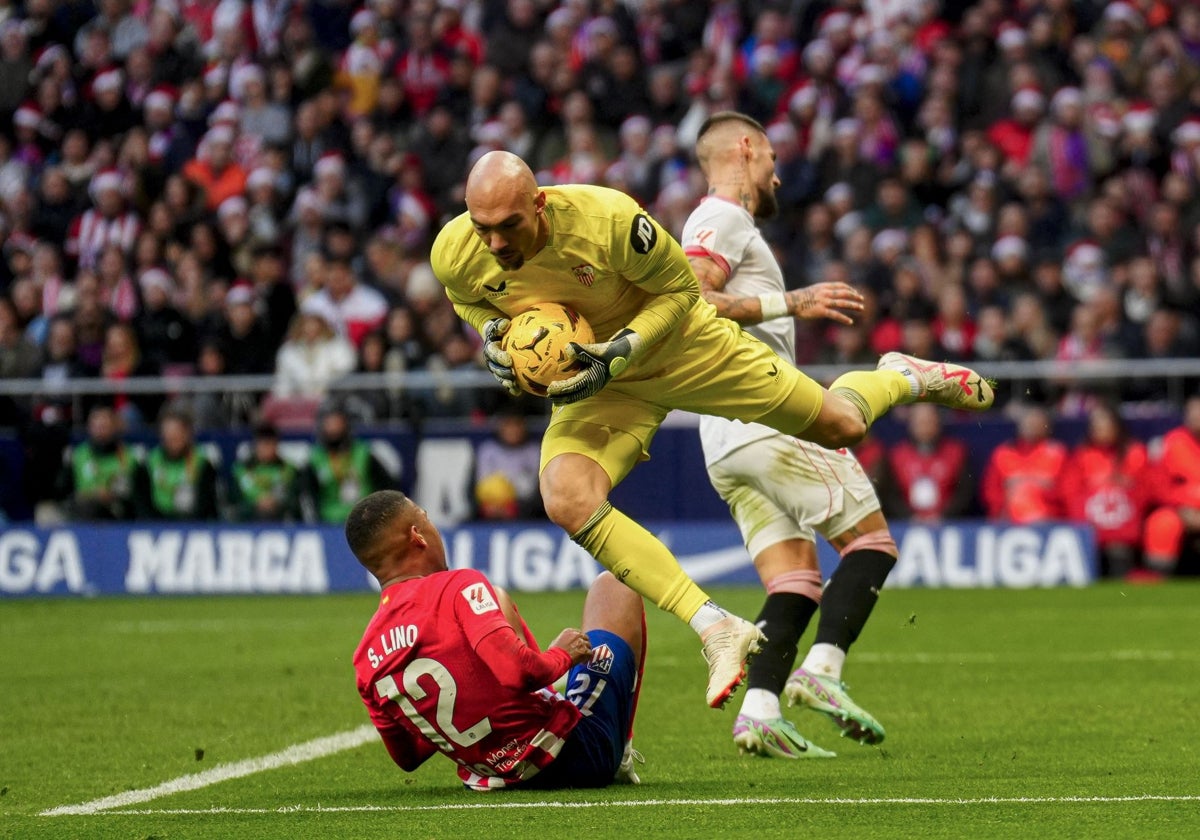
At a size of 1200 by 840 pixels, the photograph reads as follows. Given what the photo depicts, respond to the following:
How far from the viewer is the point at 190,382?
17.5 metres

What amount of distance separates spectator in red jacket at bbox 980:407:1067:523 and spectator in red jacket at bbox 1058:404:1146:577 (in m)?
0.14

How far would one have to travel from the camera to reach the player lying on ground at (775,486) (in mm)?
7281

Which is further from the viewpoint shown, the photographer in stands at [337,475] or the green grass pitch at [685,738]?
the photographer in stands at [337,475]

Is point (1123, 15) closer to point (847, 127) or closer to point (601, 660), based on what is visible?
point (847, 127)

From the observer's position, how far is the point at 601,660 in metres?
6.27

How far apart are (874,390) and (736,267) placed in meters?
0.73

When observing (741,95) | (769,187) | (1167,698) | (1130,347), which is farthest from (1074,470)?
(769,187)

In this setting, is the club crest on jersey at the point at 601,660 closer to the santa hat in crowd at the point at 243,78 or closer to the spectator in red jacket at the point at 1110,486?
the spectator in red jacket at the point at 1110,486

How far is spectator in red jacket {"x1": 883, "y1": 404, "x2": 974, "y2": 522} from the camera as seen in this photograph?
51.6ft

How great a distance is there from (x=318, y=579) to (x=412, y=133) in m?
6.33

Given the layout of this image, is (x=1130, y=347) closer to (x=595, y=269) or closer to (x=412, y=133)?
(x=412, y=133)

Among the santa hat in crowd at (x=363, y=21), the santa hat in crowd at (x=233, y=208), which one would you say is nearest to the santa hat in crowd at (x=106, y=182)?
the santa hat in crowd at (x=233, y=208)

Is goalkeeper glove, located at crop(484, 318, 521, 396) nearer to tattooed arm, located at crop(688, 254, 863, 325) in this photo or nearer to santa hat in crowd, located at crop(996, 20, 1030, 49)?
tattooed arm, located at crop(688, 254, 863, 325)

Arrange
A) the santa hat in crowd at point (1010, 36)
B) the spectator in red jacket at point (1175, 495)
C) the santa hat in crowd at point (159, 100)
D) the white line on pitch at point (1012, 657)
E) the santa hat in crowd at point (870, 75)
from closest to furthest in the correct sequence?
the white line on pitch at point (1012, 657) → the spectator in red jacket at point (1175, 495) → the santa hat in crowd at point (870, 75) → the santa hat in crowd at point (1010, 36) → the santa hat in crowd at point (159, 100)
